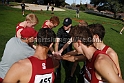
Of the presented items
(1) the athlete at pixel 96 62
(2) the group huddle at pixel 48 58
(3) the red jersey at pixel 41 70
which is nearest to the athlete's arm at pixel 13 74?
(2) the group huddle at pixel 48 58

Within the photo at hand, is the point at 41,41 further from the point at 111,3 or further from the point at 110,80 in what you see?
the point at 111,3

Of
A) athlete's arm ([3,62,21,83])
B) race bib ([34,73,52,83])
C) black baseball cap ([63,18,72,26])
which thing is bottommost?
race bib ([34,73,52,83])

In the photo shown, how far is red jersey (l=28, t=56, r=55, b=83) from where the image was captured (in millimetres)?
2557

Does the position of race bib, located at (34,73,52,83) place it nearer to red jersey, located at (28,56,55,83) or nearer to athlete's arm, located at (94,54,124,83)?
red jersey, located at (28,56,55,83)

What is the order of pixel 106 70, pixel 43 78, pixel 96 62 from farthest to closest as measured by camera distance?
pixel 43 78
pixel 96 62
pixel 106 70

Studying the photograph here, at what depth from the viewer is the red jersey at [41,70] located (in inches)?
101

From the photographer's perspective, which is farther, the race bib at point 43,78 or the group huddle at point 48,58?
the race bib at point 43,78

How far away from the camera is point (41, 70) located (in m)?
2.63

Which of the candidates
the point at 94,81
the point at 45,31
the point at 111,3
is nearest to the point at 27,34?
the point at 45,31

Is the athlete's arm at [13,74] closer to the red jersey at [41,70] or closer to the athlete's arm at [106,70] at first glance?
the red jersey at [41,70]

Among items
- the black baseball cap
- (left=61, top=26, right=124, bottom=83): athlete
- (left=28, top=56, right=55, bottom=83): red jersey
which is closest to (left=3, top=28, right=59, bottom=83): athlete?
(left=28, top=56, right=55, bottom=83): red jersey

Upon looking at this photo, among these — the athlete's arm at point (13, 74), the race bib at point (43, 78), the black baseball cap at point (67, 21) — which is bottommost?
the race bib at point (43, 78)

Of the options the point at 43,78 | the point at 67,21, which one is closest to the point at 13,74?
the point at 43,78

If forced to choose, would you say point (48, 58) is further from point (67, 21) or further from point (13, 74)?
point (67, 21)
